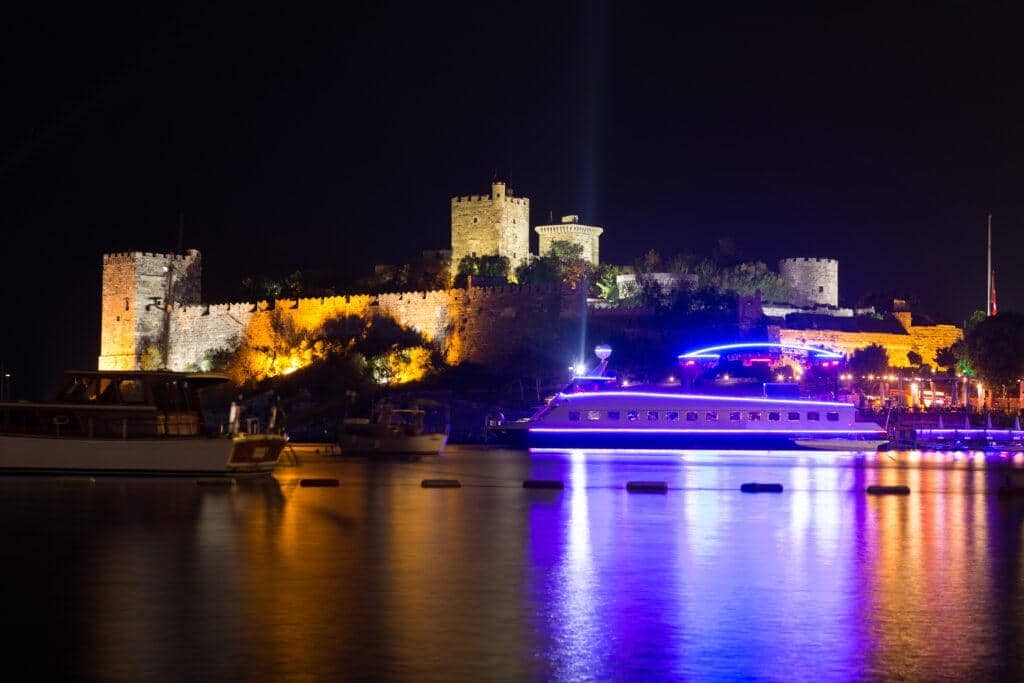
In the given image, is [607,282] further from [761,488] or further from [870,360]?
[761,488]

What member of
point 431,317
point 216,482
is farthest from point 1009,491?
point 431,317

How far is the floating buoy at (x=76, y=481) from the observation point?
20.5 meters

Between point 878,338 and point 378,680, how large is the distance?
59.2 m

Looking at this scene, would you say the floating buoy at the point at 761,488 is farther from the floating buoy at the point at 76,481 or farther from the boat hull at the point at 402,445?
the boat hull at the point at 402,445

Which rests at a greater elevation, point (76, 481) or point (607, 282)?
point (607, 282)

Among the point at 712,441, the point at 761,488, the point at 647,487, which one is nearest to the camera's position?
the point at 761,488

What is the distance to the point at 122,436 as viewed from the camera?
71.8ft

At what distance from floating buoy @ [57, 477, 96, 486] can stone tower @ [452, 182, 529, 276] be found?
160 feet

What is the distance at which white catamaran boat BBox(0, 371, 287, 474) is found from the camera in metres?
21.7

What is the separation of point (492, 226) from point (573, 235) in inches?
236

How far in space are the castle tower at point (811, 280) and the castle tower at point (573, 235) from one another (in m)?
10.4

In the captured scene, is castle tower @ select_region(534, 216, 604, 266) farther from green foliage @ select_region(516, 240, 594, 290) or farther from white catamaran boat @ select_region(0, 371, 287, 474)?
white catamaran boat @ select_region(0, 371, 287, 474)

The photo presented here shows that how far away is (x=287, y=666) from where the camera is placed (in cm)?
706

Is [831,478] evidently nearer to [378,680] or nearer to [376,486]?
[376,486]
